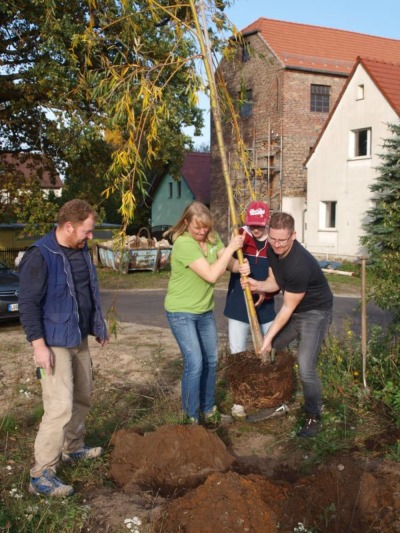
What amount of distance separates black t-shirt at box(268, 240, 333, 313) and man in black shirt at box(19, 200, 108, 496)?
1.62m

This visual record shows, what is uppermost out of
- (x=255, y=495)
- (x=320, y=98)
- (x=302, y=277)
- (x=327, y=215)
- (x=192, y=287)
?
(x=320, y=98)

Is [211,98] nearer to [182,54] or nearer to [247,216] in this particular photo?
[182,54]

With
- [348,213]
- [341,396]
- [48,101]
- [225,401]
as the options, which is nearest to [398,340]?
[341,396]

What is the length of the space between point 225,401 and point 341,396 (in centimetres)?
114

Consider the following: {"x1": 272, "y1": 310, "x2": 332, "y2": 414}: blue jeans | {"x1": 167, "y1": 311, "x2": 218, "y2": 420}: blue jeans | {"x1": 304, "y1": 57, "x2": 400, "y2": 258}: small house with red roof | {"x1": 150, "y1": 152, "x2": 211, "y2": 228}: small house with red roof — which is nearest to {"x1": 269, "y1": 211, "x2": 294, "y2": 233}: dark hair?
{"x1": 272, "y1": 310, "x2": 332, "y2": 414}: blue jeans

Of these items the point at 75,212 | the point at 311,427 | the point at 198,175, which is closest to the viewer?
the point at 75,212

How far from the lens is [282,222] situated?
4.78 m

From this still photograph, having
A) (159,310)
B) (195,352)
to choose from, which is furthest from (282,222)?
(159,310)

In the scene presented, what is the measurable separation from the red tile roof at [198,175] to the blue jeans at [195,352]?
1221 inches

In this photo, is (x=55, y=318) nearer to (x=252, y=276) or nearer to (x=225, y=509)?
(x=225, y=509)

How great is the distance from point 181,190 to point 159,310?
26.0 m

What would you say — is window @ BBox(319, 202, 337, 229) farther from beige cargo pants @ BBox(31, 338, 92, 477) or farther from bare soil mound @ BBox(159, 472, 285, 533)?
bare soil mound @ BBox(159, 472, 285, 533)

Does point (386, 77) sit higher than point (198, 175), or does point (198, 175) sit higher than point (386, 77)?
A: point (386, 77)

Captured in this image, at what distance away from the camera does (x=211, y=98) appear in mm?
4727
